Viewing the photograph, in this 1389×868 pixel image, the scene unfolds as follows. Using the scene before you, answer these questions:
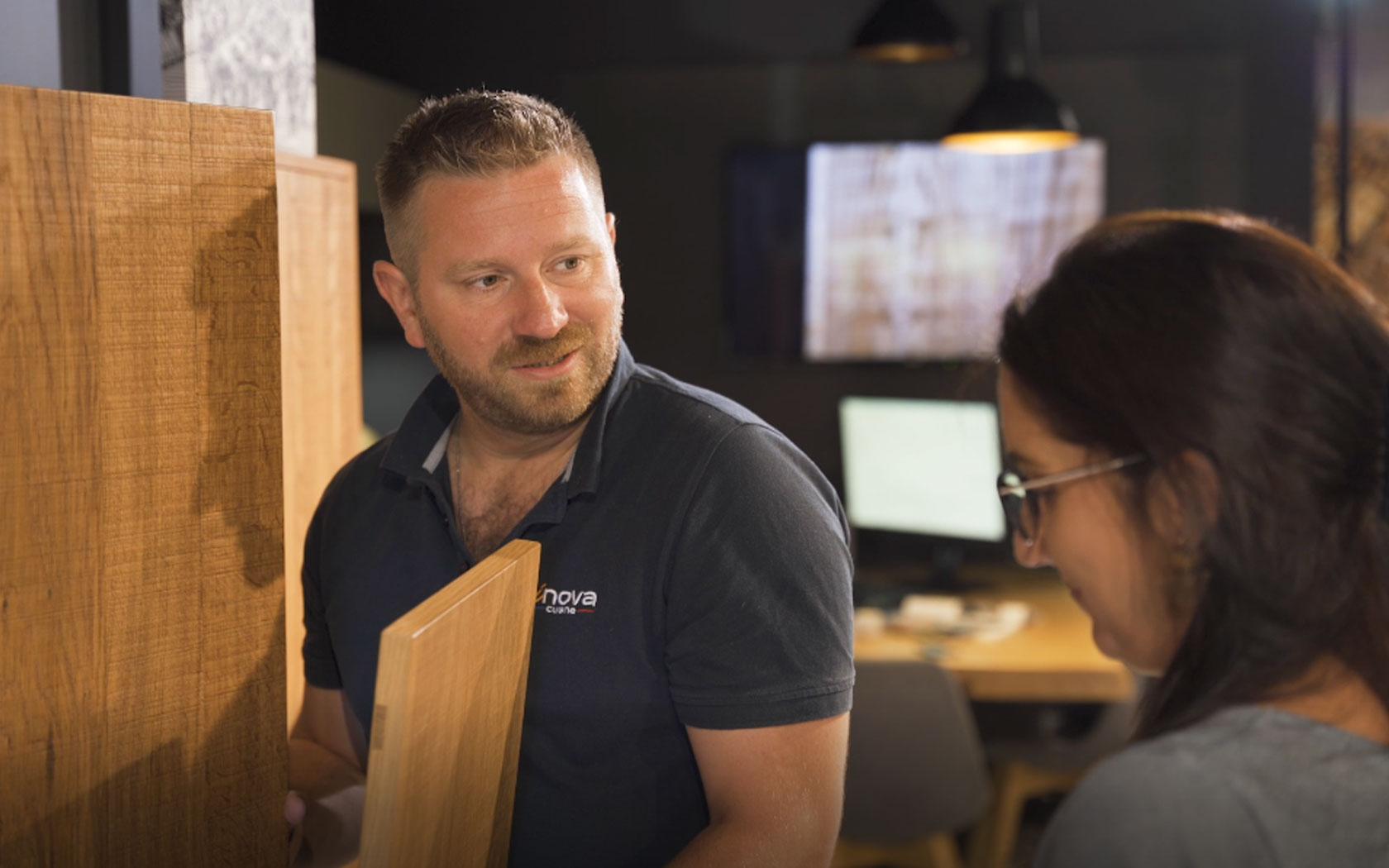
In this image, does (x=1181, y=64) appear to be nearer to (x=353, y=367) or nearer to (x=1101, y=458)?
(x=353, y=367)

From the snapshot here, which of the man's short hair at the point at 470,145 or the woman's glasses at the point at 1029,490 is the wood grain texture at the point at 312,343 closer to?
the man's short hair at the point at 470,145

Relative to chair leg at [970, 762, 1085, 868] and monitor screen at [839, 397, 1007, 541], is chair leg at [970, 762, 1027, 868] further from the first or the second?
monitor screen at [839, 397, 1007, 541]

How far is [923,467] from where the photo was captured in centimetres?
391

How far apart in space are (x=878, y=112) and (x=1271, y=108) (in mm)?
1315

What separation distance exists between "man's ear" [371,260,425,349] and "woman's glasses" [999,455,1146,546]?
0.75 metres

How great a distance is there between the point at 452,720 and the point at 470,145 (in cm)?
66

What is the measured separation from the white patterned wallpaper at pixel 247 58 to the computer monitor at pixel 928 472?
2154 millimetres

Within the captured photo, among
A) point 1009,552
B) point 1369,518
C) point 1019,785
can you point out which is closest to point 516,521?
point 1369,518

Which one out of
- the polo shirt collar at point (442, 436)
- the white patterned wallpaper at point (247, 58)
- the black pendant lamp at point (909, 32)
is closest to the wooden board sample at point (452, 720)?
the polo shirt collar at point (442, 436)

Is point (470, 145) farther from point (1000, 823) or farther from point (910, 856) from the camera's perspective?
point (1000, 823)

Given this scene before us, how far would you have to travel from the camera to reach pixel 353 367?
2.05 m

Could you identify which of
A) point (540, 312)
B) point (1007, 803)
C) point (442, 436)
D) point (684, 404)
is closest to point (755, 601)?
point (684, 404)

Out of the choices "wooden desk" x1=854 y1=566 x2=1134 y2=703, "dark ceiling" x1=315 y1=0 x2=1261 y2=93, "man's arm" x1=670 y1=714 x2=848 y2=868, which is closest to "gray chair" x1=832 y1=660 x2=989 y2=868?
"wooden desk" x1=854 y1=566 x2=1134 y2=703

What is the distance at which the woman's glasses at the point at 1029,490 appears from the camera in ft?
2.83
